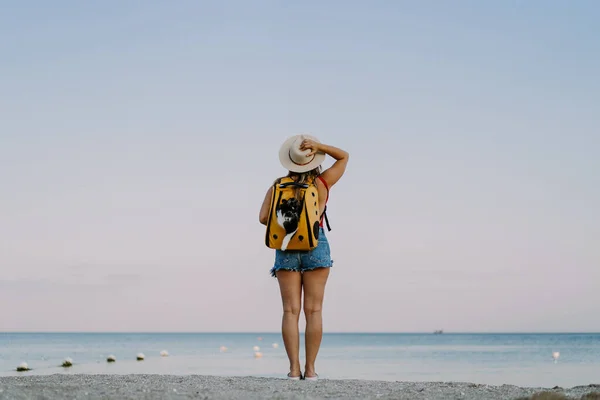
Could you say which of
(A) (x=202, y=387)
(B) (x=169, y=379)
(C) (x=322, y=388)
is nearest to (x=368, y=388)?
(C) (x=322, y=388)

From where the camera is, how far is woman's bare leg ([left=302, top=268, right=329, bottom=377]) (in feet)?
25.3

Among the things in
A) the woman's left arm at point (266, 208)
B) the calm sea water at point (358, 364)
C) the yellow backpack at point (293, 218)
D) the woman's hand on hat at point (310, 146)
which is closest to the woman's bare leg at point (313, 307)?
the yellow backpack at point (293, 218)

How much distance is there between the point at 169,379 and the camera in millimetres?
7465

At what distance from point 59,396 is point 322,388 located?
2224 mm

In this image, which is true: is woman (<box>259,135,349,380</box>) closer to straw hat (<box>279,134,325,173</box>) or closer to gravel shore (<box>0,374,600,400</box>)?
straw hat (<box>279,134,325,173</box>)

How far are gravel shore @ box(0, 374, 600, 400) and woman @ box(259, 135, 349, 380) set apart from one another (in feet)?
1.43

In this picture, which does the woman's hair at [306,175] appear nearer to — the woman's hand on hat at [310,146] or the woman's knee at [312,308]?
the woman's hand on hat at [310,146]

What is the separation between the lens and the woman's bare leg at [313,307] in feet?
25.3

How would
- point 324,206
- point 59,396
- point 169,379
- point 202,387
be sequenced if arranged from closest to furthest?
point 59,396, point 202,387, point 169,379, point 324,206

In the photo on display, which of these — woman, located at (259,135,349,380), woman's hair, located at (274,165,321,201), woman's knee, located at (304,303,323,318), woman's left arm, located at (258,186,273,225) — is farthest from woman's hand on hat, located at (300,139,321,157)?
woman's knee, located at (304,303,323,318)

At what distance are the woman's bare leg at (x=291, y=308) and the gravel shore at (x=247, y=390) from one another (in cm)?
36

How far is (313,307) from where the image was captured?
306 inches

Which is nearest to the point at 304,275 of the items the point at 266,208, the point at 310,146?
the point at 266,208

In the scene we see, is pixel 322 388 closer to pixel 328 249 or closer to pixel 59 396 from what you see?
pixel 328 249
